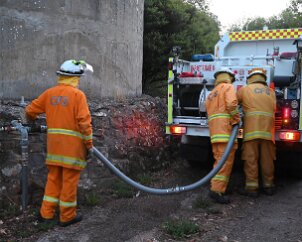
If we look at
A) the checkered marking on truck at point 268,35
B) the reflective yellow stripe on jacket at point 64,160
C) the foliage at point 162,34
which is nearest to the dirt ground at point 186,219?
the reflective yellow stripe on jacket at point 64,160

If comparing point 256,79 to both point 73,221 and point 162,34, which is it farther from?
point 162,34

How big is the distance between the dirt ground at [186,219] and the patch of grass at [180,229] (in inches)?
1.3

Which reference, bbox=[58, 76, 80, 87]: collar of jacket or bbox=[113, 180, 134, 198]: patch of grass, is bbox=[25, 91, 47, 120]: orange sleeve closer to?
bbox=[58, 76, 80, 87]: collar of jacket

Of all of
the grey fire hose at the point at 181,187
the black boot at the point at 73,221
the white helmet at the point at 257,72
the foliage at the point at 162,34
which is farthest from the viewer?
the foliage at the point at 162,34

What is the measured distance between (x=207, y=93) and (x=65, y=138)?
8.48 feet

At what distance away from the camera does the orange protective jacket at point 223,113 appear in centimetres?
520

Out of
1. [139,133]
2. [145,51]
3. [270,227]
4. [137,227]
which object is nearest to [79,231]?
[137,227]

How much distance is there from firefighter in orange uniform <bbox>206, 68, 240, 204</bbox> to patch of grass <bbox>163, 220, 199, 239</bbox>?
3.66 ft

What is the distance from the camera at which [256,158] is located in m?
5.71

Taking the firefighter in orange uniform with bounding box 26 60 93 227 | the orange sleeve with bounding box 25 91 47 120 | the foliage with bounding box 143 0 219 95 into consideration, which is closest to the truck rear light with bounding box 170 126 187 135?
the firefighter in orange uniform with bounding box 26 60 93 227

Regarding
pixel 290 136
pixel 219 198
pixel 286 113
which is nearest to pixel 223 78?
pixel 286 113

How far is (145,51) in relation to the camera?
10.7 meters

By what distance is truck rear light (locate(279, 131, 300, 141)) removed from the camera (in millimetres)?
5555

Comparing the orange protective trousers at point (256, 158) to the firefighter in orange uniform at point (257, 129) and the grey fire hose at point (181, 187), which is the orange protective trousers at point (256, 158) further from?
the grey fire hose at point (181, 187)
